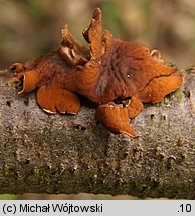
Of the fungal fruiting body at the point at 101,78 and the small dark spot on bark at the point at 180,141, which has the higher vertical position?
the fungal fruiting body at the point at 101,78

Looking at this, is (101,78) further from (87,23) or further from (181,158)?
(87,23)

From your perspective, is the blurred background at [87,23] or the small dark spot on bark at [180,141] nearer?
the small dark spot on bark at [180,141]

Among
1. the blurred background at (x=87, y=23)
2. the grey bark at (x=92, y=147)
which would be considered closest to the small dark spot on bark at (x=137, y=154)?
the grey bark at (x=92, y=147)

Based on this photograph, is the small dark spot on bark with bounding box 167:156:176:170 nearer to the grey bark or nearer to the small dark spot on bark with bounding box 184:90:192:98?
the grey bark

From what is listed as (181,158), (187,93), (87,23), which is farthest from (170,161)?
(87,23)

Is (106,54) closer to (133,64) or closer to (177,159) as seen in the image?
(133,64)

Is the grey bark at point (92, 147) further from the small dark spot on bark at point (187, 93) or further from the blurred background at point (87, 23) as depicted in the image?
the blurred background at point (87, 23)
